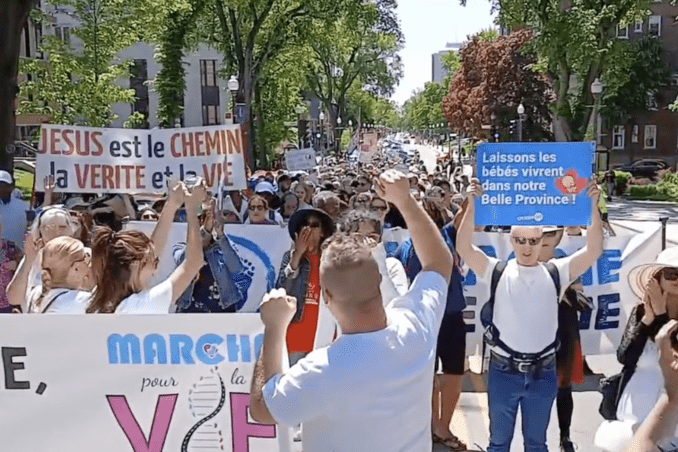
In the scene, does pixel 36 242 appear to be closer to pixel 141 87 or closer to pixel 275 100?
pixel 275 100

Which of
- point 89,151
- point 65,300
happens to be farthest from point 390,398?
point 89,151

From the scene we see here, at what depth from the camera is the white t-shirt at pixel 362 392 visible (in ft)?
6.97

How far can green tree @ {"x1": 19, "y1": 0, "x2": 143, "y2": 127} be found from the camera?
1839cm

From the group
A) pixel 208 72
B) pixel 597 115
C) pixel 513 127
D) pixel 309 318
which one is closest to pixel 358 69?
pixel 208 72

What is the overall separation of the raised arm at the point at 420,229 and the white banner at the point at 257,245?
3876 mm

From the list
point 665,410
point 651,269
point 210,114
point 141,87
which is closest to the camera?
point 665,410

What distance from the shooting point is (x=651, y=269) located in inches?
128

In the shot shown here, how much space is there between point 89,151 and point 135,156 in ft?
1.31

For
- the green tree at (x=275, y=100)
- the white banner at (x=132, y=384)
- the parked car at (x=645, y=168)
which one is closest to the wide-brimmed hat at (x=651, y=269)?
the white banner at (x=132, y=384)

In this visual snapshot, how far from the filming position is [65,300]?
352 cm

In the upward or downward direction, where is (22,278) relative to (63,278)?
downward

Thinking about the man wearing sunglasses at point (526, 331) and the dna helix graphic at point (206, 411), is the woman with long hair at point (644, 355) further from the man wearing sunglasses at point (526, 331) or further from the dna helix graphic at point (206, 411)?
the dna helix graphic at point (206, 411)

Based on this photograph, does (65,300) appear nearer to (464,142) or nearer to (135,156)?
(135,156)

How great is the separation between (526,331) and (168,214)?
1977 millimetres
